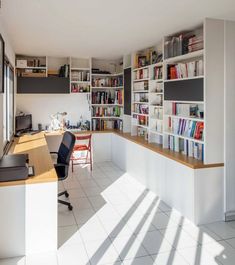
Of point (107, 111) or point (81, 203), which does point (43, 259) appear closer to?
point (81, 203)

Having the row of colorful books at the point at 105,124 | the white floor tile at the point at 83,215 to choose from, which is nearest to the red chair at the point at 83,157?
the row of colorful books at the point at 105,124

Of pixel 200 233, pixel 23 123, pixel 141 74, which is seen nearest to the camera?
pixel 200 233

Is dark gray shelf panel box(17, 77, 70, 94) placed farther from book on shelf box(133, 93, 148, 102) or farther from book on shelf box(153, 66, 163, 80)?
book on shelf box(153, 66, 163, 80)

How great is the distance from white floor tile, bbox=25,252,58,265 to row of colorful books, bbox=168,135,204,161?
6.54 feet

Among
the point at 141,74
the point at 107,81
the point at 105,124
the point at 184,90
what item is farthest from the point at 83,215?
the point at 107,81

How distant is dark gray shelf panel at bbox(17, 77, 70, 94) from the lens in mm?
5730

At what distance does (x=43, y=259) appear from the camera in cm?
249

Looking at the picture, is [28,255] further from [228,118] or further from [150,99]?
[150,99]

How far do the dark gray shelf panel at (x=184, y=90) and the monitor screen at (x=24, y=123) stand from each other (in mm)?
3015

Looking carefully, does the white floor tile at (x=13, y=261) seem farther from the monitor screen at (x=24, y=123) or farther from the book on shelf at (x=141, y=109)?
the monitor screen at (x=24, y=123)

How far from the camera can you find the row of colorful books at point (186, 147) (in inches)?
134

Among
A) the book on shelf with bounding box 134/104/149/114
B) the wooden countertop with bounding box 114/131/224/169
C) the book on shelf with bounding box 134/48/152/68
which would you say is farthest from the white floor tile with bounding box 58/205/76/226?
the book on shelf with bounding box 134/48/152/68

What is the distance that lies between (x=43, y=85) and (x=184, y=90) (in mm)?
3366

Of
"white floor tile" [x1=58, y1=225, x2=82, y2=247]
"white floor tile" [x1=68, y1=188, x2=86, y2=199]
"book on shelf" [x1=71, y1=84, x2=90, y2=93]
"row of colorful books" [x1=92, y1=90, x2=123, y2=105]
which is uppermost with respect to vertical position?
"book on shelf" [x1=71, y1=84, x2=90, y2=93]
